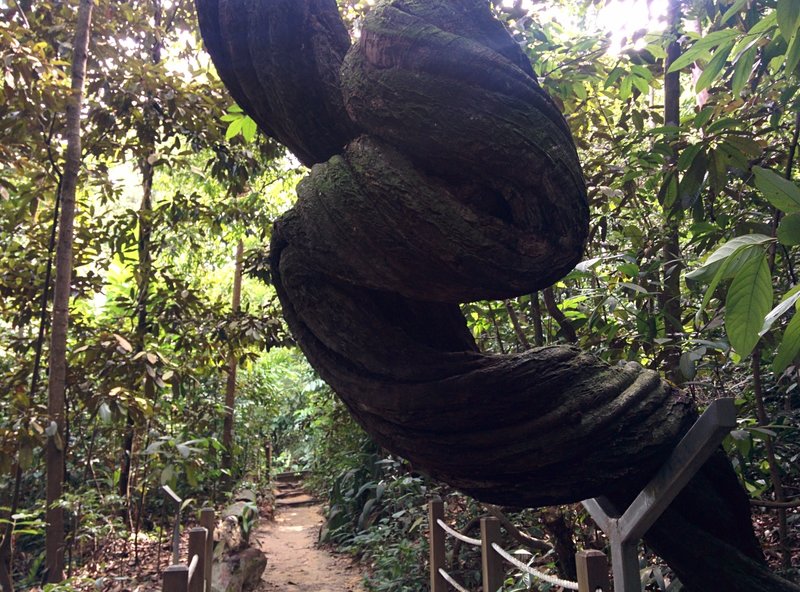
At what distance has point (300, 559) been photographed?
6434 mm

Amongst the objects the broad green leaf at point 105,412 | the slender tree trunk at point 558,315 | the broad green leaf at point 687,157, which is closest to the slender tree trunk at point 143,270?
the broad green leaf at point 105,412

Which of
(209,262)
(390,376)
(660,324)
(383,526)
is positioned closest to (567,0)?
(660,324)

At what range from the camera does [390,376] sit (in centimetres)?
117

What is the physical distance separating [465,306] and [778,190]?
209 centimetres

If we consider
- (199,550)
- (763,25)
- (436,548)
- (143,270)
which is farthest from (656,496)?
(143,270)

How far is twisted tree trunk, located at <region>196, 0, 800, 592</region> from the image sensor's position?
1084 millimetres

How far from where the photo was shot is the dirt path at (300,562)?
17.7 feet

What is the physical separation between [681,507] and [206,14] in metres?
1.39

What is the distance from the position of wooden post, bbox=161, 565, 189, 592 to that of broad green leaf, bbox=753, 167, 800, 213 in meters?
2.10

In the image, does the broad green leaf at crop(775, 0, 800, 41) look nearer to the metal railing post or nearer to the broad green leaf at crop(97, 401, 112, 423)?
the metal railing post

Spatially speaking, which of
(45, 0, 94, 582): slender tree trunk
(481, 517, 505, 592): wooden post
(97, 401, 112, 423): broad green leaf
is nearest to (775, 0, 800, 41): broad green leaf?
(481, 517, 505, 592): wooden post

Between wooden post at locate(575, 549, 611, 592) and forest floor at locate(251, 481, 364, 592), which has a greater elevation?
wooden post at locate(575, 549, 611, 592)

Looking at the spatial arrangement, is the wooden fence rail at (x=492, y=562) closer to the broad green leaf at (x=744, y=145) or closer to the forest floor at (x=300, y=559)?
the broad green leaf at (x=744, y=145)

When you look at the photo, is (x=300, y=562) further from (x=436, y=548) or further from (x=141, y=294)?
(x=436, y=548)
